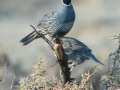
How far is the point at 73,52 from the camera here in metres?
6.82

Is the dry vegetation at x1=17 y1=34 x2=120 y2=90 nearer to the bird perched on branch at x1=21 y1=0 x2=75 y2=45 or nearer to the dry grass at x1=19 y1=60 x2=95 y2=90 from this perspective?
the dry grass at x1=19 y1=60 x2=95 y2=90

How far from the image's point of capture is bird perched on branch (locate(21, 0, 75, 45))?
7.02 m

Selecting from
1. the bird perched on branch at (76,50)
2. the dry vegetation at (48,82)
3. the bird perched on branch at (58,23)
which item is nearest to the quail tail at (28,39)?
the bird perched on branch at (58,23)

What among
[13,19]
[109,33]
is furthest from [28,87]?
[13,19]

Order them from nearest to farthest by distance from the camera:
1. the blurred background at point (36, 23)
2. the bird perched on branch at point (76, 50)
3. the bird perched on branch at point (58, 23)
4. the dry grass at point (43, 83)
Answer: the dry grass at point (43, 83) < the bird perched on branch at point (76, 50) < the bird perched on branch at point (58, 23) < the blurred background at point (36, 23)

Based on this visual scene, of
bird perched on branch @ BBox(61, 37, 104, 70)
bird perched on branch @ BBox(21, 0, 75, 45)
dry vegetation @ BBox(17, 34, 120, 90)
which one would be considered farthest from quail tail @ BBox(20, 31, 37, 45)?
dry vegetation @ BBox(17, 34, 120, 90)

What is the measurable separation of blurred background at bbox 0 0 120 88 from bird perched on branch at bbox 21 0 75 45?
7.69 ft

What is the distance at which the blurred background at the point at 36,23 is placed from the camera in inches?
480

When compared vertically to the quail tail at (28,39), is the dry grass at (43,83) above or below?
above

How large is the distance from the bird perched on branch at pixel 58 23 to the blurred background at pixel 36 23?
2.34 m

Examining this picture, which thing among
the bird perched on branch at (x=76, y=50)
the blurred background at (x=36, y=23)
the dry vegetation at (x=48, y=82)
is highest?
the dry vegetation at (x=48, y=82)

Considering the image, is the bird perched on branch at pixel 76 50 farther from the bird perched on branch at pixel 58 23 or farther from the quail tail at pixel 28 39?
the quail tail at pixel 28 39

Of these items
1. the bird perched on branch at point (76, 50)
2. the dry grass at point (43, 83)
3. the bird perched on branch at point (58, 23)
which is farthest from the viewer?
the bird perched on branch at point (58, 23)

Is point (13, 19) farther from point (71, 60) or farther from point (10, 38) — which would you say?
point (71, 60)
